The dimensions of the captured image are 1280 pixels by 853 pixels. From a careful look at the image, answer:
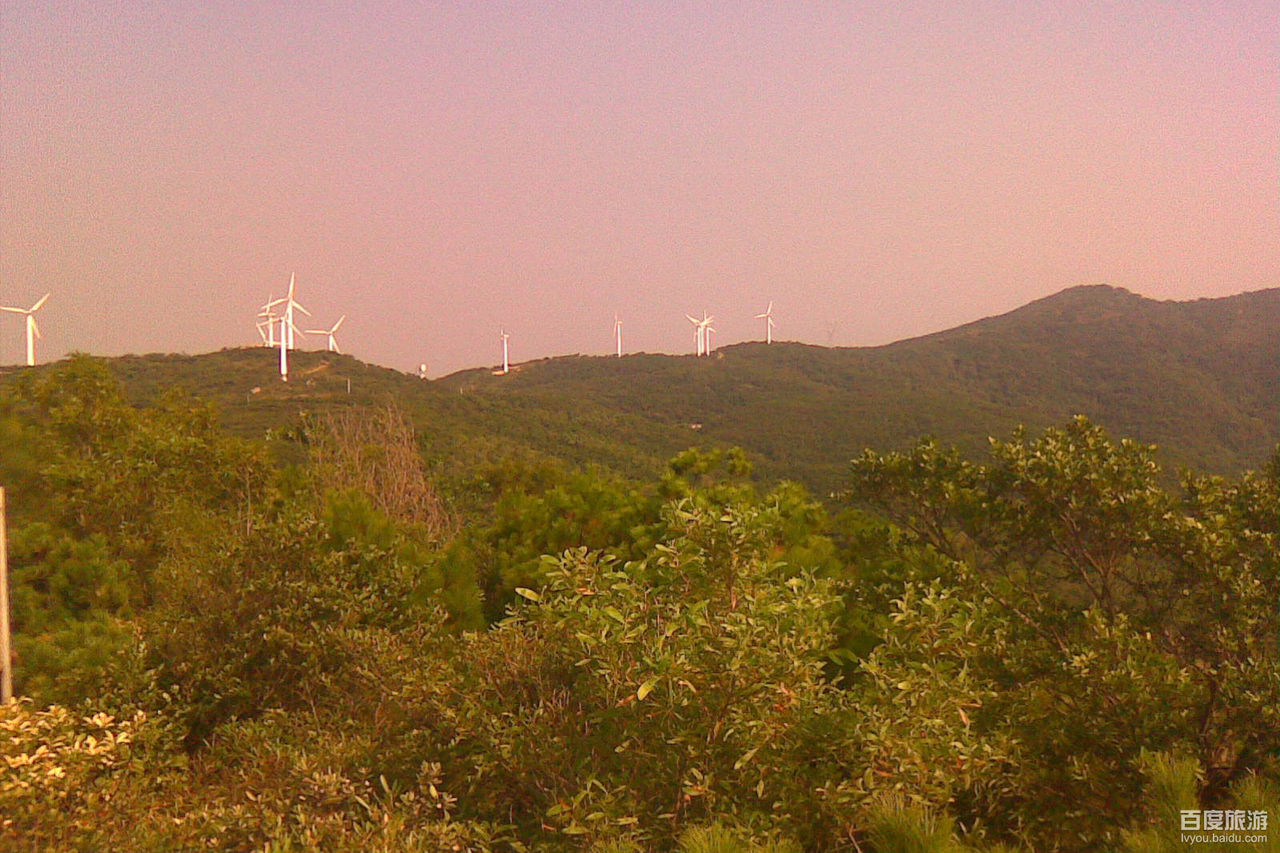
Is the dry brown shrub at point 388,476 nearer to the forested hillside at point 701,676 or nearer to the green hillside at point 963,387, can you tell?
the forested hillside at point 701,676

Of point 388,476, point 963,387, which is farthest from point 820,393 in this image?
point 388,476

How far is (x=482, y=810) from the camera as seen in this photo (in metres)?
6.12

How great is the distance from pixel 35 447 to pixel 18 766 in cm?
979

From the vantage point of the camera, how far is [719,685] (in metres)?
5.49

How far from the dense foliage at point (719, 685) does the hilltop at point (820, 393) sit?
4392cm

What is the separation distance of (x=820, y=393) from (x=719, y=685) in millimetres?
135250

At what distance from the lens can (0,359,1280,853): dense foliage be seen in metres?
5.51

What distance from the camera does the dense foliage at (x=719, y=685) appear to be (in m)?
5.51

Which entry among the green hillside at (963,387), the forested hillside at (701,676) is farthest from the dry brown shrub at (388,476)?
the green hillside at (963,387)

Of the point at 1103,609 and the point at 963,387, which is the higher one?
the point at 963,387

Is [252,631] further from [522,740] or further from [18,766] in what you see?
[522,740]

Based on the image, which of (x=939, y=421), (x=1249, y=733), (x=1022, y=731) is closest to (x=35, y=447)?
(x=1022, y=731)

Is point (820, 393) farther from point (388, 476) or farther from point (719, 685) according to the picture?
point (719, 685)

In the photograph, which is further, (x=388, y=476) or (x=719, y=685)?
(x=388, y=476)
